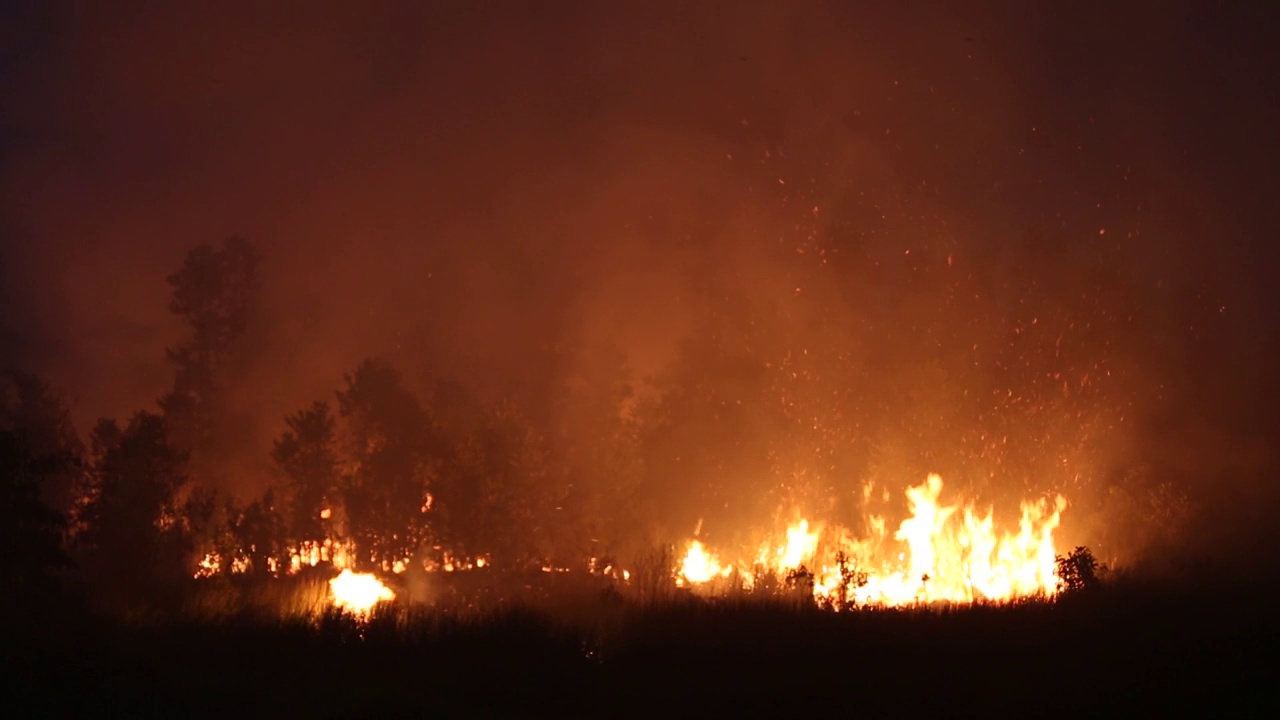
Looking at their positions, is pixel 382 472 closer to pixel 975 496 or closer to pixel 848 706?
pixel 975 496

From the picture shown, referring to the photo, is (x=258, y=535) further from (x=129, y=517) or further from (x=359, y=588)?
(x=129, y=517)

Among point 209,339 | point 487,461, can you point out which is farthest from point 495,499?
point 209,339

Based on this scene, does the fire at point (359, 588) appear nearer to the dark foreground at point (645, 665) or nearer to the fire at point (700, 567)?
the dark foreground at point (645, 665)

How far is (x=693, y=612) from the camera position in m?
12.2

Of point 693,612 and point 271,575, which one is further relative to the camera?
point 271,575

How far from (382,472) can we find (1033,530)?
46.7 feet

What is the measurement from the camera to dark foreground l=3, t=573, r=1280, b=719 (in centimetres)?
841

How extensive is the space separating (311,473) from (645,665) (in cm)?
1683

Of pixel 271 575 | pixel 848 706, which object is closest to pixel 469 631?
pixel 848 706

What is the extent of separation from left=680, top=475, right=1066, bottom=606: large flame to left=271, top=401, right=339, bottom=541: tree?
9.28 m

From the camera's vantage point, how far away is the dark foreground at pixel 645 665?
8.41 m

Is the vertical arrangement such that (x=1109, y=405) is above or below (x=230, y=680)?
Result: above

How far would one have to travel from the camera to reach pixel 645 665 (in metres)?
9.73

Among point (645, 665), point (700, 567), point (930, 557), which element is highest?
point (930, 557)
